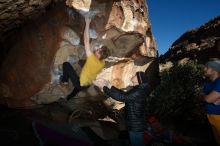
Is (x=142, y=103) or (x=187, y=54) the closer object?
(x=142, y=103)

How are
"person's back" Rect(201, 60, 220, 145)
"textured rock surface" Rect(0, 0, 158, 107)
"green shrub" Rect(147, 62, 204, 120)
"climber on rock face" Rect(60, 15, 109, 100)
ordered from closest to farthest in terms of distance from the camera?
"person's back" Rect(201, 60, 220, 145) → "textured rock surface" Rect(0, 0, 158, 107) → "climber on rock face" Rect(60, 15, 109, 100) → "green shrub" Rect(147, 62, 204, 120)

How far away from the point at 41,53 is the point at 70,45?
2.43ft

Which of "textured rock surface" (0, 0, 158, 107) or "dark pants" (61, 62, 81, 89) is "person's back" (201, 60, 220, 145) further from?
"dark pants" (61, 62, 81, 89)

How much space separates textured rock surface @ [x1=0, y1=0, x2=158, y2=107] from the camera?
22.7ft

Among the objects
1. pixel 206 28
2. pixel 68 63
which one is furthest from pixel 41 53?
pixel 206 28

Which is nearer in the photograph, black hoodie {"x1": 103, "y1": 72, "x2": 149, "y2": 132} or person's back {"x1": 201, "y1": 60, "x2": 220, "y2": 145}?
person's back {"x1": 201, "y1": 60, "x2": 220, "y2": 145}

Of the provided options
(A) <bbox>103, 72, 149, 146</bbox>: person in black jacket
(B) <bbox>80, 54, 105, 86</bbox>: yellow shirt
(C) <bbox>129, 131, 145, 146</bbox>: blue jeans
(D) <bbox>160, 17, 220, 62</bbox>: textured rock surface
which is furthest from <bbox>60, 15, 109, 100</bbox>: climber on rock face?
(D) <bbox>160, 17, 220, 62</bbox>: textured rock surface

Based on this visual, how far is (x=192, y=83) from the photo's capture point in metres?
10.8

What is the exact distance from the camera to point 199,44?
22.8m

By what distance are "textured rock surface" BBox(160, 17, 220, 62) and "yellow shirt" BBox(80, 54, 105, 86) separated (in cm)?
1268

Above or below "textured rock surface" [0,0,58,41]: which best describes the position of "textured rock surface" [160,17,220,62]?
above

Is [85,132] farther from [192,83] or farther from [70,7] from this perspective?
[192,83]

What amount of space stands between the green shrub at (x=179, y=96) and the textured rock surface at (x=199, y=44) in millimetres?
7753

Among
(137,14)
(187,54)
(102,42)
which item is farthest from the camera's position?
(187,54)
